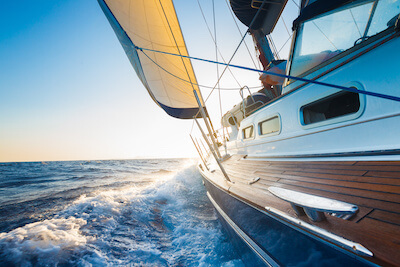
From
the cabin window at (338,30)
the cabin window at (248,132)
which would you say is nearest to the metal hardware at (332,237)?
the cabin window at (338,30)

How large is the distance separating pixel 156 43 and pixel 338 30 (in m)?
5.97

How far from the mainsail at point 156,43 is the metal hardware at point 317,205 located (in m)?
4.94

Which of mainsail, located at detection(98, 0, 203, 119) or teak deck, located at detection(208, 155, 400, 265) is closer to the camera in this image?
teak deck, located at detection(208, 155, 400, 265)

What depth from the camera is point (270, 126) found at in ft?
12.1

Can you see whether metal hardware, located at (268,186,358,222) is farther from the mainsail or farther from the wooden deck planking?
the mainsail

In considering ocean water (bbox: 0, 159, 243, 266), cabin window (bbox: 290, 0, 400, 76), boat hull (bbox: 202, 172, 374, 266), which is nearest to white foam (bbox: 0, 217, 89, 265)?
ocean water (bbox: 0, 159, 243, 266)

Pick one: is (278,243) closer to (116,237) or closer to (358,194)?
(358,194)

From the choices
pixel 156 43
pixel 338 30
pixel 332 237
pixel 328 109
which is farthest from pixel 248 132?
pixel 156 43

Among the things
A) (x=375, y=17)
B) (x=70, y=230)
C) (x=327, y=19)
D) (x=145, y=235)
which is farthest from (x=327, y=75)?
(x=70, y=230)

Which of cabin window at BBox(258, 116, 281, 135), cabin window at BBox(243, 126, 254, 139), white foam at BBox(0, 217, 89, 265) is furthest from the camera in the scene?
cabin window at BBox(243, 126, 254, 139)

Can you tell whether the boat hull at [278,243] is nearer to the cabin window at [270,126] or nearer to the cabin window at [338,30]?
the cabin window at [270,126]

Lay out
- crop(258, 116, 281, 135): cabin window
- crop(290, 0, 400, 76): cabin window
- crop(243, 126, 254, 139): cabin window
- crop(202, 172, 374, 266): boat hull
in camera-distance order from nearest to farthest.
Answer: crop(202, 172, 374, 266): boat hull < crop(290, 0, 400, 76): cabin window < crop(258, 116, 281, 135): cabin window < crop(243, 126, 254, 139): cabin window

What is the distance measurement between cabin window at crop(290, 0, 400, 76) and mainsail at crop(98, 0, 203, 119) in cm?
341

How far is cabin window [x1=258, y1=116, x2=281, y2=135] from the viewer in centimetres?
346
